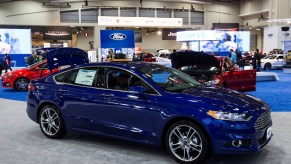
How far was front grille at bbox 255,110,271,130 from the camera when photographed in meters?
4.21

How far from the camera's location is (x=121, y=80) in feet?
16.4

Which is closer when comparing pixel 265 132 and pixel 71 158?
pixel 265 132

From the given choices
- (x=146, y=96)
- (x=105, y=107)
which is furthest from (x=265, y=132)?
(x=105, y=107)

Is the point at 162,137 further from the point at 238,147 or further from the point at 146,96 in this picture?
the point at 238,147

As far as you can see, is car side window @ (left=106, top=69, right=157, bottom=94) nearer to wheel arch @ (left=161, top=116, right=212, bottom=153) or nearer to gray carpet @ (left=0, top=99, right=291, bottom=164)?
wheel arch @ (left=161, top=116, right=212, bottom=153)

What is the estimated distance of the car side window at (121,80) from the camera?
4.79 m

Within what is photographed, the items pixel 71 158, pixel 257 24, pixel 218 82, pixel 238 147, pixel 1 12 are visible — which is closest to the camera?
pixel 238 147

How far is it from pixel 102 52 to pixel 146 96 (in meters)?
21.3

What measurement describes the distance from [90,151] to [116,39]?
2137 centimetres

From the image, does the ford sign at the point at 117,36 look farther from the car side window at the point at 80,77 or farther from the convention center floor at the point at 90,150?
the car side window at the point at 80,77

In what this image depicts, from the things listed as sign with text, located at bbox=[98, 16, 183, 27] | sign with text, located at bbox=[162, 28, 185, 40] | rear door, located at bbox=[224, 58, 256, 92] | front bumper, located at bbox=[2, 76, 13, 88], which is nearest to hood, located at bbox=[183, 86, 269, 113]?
rear door, located at bbox=[224, 58, 256, 92]

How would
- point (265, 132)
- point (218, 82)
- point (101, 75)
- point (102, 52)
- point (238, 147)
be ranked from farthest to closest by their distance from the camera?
point (102, 52) → point (218, 82) → point (101, 75) → point (265, 132) → point (238, 147)

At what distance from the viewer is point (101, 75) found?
516 centimetres

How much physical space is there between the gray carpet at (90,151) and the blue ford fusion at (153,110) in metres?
0.28
